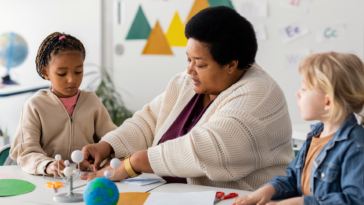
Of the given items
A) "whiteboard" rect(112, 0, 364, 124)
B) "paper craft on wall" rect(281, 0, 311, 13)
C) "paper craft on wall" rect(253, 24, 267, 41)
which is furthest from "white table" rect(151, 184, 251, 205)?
"paper craft on wall" rect(281, 0, 311, 13)

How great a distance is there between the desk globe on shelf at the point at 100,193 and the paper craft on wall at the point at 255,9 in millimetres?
2401

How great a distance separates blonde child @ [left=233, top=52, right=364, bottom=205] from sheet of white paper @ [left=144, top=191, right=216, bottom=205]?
0.25 meters

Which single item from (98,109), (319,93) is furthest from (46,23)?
(319,93)

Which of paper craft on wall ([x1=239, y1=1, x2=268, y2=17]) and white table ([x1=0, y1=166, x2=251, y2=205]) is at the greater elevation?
paper craft on wall ([x1=239, y1=1, x2=268, y2=17])

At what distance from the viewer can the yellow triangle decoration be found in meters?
3.26

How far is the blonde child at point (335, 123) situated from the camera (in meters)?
0.84

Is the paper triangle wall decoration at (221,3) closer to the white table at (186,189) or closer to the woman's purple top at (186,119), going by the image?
the woman's purple top at (186,119)

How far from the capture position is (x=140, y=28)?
3389mm

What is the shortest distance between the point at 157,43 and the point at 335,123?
2554 millimetres

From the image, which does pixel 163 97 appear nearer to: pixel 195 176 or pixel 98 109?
pixel 98 109

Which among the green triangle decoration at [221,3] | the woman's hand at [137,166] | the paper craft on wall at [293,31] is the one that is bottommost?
the woman's hand at [137,166]

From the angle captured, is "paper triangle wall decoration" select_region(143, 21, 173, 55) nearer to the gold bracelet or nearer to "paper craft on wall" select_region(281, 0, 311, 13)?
"paper craft on wall" select_region(281, 0, 311, 13)

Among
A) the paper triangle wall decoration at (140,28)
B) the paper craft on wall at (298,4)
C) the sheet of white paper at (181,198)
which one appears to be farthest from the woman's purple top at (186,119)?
the paper triangle wall decoration at (140,28)

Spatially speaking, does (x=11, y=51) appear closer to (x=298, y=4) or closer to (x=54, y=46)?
(x=54, y=46)
